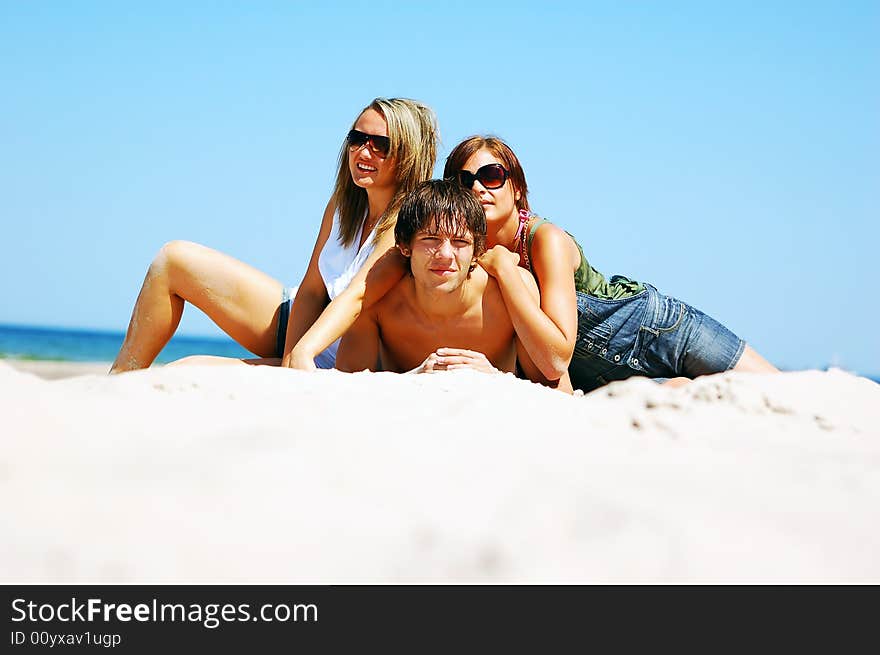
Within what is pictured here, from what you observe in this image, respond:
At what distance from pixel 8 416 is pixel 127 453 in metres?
0.32

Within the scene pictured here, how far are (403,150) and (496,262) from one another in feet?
2.63

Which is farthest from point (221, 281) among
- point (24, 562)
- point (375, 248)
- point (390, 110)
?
point (24, 562)

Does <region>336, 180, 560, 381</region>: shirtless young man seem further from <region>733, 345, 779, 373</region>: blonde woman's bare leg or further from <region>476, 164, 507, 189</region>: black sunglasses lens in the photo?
<region>733, 345, 779, 373</region>: blonde woman's bare leg

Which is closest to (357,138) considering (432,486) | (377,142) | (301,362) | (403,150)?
(377,142)

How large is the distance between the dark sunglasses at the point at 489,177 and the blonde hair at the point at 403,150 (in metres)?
0.30

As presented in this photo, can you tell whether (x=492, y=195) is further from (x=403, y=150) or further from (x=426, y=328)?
(x=426, y=328)

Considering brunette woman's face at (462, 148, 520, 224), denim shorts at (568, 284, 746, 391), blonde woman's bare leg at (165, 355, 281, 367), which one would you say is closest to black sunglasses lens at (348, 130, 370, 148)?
brunette woman's face at (462, 148, 520, 224)

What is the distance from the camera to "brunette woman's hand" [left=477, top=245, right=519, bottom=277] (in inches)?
150

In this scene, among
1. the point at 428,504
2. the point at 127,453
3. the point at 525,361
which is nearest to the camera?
the point at 428,504

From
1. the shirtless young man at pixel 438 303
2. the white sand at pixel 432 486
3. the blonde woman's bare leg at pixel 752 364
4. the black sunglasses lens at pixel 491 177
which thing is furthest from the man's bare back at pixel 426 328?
the white sand at pixel 432 486

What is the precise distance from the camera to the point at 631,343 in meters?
4.35

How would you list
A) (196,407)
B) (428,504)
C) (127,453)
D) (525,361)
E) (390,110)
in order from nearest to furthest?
(428,504) → (127,453) → (196,407) → (525,361) → (390,110)
